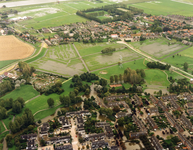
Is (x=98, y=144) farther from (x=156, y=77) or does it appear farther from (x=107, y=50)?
(x=107, y=50)

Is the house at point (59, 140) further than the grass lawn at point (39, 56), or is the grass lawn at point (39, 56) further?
the grass lawn at point (39, 56)

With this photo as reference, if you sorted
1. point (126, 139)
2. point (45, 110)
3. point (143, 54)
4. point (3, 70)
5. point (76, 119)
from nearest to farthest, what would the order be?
point (126, 139) < point (76, 119) < point (45, 110) < point (3, 70) < point (143, 54)

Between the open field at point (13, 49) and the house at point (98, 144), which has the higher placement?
the open field at point (13, 49)

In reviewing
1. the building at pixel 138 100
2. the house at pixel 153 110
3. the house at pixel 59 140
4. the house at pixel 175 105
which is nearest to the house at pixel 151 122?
the house at pixel 153 110

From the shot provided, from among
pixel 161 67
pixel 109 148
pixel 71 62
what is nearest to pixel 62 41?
pixel 71 62

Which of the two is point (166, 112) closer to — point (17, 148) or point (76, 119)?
point (76, 119)

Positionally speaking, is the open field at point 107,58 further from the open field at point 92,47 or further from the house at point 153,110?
the house at point 153,110

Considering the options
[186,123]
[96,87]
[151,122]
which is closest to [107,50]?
[96,87]
